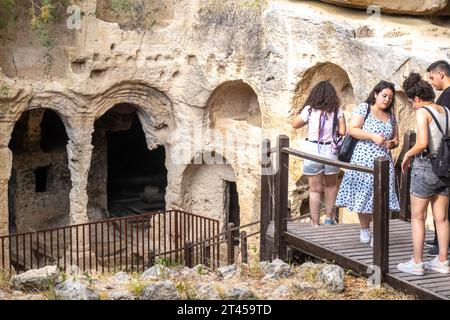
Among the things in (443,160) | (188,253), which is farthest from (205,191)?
(443,160)

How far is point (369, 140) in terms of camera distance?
334 inches

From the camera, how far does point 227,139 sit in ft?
56.7

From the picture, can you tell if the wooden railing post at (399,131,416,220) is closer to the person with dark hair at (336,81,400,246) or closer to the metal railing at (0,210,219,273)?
the person with dark hair at (336,81,400,246)

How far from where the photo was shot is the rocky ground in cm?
723

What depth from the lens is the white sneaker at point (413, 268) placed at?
308 inches

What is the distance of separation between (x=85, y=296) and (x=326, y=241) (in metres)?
3.11

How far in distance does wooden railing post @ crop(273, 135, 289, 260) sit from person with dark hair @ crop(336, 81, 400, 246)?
0.86m

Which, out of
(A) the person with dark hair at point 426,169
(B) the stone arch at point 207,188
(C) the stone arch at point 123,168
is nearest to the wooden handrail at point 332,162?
(A) the person with dark hair at point 426,169

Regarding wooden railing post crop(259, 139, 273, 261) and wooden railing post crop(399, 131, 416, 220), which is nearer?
wooden railing post crop(259, 139, 273, 261)

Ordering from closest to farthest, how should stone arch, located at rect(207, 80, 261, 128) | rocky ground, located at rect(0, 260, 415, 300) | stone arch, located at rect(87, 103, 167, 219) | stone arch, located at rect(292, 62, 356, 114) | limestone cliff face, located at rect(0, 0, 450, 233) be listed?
rocky ground, located at rect(0, 260, 415, 300) → limestone cliff face, located at rect(0, 0, 450, 233) → stone arch, located at rect(292, 62, 356, 114) → stone arch, located at rect(207, 80, 261, 128) → stone arch, located at rect(87, 103, 167, 219)

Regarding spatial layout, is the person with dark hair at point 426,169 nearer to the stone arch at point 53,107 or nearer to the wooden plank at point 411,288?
the wooden plank at point 411,288

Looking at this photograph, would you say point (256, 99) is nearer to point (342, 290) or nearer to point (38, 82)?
point (38, 82)

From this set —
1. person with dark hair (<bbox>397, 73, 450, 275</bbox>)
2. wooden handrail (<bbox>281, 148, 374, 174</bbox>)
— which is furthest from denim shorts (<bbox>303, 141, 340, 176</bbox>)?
person with dark hair (<bbox>397, 73, 450, 275</bbox>)
